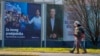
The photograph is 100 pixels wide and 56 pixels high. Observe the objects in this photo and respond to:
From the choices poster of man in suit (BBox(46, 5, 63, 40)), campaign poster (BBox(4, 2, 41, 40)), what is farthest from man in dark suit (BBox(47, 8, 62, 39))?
campaign poster (BBox(4, 2, 41, 40))

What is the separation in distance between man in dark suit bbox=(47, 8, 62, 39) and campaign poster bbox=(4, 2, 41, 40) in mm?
902

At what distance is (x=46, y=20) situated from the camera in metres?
29.4

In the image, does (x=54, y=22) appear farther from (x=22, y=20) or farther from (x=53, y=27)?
(x=22, y=20)

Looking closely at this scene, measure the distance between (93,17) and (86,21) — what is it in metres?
0.85

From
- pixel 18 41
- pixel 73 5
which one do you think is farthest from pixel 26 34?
pixel 73 5

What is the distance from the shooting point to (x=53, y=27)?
29688 millimetres

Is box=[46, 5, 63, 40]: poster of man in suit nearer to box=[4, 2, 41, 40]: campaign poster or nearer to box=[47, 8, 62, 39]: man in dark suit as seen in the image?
box=[47, 8, 62, 39]: man in dark suit

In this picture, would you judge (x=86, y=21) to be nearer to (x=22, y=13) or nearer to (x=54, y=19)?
(x=54, y=19)

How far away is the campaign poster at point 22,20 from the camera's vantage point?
92.8 feet

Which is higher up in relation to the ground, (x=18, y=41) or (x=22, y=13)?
(x=22, y=13)

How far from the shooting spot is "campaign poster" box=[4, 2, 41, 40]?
28.3 meters

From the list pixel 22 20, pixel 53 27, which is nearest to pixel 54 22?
pixel 53 27

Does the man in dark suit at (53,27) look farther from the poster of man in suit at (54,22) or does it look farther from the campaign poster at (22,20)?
the campaign poster at (22,20)

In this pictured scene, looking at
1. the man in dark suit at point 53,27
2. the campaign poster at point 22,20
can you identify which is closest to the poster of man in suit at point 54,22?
the man in dark suit at point 53,27
